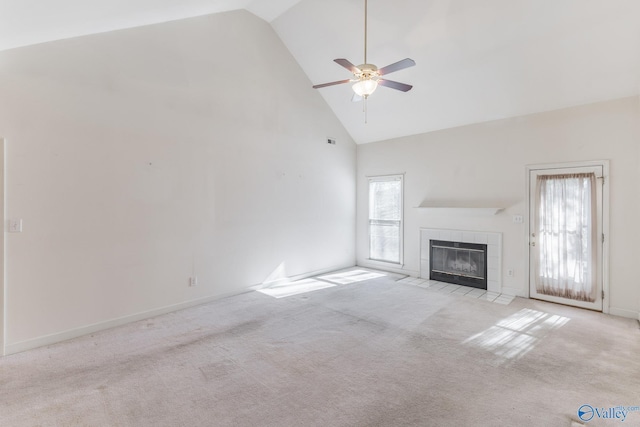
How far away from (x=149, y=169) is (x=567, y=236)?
6043 millimetres

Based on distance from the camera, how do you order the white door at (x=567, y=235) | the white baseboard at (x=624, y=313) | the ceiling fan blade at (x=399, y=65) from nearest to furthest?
1. the ceiling fan blade at (x=399, y=65)
2. the white baseboard at (x=624, y=313)
3. the white door at (x=567, y=235)

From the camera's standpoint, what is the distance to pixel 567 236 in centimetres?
457

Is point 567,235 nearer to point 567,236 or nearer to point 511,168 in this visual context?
point 567,236

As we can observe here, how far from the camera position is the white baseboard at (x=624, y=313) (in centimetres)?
407

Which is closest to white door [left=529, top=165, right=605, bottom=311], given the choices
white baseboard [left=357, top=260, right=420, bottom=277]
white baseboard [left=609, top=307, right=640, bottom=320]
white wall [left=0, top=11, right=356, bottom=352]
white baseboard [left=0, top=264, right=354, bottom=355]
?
white baseboard [left=609, top=307, right=640, bottom=320]

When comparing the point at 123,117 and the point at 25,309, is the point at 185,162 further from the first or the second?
the point at 25,309

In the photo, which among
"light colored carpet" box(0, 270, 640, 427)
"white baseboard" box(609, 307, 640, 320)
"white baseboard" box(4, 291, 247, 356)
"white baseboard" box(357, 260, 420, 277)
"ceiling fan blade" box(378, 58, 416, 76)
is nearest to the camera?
"light colored carpet" box(0, 270, 640, 427)

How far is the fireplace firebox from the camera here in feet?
18.0

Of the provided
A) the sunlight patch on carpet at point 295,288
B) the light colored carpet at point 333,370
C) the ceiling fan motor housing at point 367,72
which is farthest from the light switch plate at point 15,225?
the ceiling fan motor housing at point 367,72

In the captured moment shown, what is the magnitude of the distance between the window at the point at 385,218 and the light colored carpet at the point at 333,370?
2.52 m

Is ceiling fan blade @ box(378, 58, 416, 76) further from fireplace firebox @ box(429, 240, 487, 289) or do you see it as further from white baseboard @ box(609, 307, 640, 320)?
white baseboard @ box(609, 307, 640, 320)

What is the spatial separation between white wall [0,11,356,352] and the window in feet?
5.68

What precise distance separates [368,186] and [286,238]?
2.47 meters

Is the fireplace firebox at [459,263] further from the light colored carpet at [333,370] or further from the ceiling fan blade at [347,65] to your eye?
the ceiling fan blade at [347,65]
